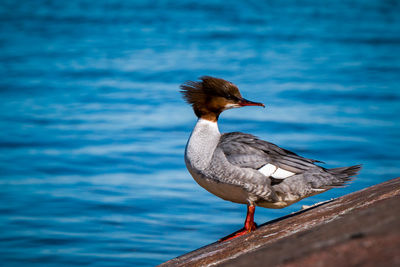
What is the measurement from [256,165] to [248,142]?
9.5 inches

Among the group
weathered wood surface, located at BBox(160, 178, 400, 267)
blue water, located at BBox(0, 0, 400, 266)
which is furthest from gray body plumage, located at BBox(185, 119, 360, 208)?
blue water, located at BBox(0, 0, 400, 266)

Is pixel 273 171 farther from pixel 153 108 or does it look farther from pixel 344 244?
pixel 153 108

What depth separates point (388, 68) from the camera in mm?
12422

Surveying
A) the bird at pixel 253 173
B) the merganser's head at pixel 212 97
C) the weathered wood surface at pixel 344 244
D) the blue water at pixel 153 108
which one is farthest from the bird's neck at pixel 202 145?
the blue water at pixel 153 108

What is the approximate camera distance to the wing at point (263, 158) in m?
3.71

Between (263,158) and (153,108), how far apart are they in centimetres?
669

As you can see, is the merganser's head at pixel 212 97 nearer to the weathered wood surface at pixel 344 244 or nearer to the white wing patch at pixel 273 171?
the white wing patch at pixel 273 171

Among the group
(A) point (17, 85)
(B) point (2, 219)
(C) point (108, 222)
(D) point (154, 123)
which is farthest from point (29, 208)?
(A) point (17, 85)

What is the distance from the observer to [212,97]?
4.05m

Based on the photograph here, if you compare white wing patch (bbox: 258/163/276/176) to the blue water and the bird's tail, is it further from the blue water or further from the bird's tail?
the blue water

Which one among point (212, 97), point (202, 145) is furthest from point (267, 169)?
point (212, 97)

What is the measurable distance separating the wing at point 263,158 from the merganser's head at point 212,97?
0.90 ft

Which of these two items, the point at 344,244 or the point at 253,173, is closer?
the point at 344,244

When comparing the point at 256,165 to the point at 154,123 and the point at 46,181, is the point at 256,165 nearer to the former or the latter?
the point at 46,181
